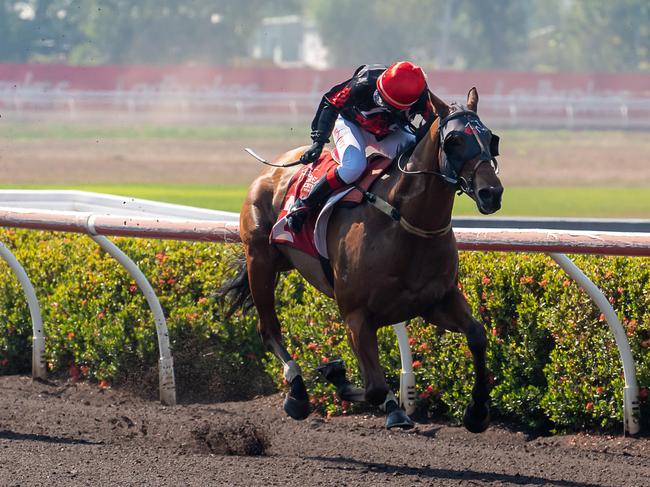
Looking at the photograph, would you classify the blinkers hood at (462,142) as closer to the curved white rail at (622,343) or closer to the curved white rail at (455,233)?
the curved white rail at (455,233)

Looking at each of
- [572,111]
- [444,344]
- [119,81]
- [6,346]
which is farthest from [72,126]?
[444,344]

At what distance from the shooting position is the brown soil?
21.2m

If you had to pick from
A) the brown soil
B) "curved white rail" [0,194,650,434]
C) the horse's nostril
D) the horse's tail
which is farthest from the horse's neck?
the brown soil

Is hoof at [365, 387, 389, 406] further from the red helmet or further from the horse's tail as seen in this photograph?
the horse's tail

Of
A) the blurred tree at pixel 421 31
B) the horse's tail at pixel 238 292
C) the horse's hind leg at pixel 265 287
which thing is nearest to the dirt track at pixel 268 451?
the horse's hind leg at pixel 265 287

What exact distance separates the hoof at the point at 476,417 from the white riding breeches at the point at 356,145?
1069mm

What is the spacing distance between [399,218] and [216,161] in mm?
19685

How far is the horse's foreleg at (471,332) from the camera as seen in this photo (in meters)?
4.47

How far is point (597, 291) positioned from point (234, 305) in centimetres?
200

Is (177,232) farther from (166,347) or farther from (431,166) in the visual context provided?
(431,166)

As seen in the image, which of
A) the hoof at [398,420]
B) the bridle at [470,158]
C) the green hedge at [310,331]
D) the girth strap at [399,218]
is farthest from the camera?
the green hedge at [310,331]

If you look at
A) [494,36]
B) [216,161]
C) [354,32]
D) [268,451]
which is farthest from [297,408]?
[494,36]

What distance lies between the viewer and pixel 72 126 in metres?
27.8

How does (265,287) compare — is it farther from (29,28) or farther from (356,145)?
(29,28)
